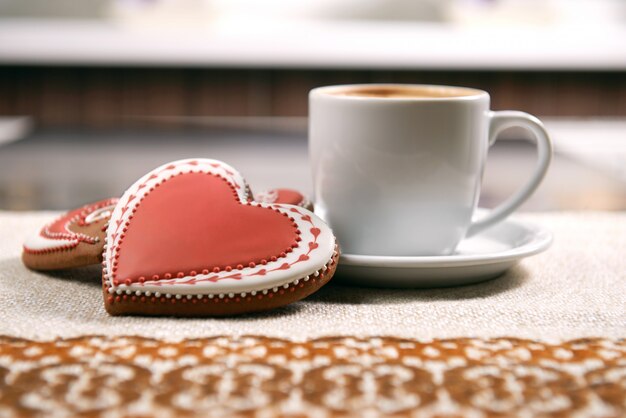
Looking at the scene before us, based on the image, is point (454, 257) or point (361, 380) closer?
point (361, 380)

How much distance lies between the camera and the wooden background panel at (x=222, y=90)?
2.29 meters

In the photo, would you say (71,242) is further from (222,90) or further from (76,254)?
(222,90)

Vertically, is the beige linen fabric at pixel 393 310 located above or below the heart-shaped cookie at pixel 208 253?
below

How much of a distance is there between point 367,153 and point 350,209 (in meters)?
0.05

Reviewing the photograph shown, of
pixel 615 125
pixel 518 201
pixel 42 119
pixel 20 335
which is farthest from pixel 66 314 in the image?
pixel 615 125

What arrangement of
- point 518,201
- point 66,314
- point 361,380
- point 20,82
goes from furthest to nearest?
point 20,82 < point 518,201 < point 66,314 < point 361,380

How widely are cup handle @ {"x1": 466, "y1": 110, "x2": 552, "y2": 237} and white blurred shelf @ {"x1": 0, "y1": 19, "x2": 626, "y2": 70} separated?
5.30ft

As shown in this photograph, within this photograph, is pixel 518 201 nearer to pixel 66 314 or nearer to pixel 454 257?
pixel 454 257

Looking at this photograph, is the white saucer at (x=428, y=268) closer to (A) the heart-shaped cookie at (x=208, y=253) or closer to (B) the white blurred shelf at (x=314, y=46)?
(A) the heart-shaped cookie at (x=208, y=253)

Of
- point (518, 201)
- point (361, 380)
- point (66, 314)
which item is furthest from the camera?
point (518, 201)

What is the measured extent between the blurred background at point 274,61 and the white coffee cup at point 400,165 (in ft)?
4.51

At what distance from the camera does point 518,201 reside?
65cm

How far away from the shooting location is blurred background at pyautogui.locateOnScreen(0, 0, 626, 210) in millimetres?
2184

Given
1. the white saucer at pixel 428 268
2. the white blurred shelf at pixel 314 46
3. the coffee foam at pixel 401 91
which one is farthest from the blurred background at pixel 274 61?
the white saucer at pixel 428 268
